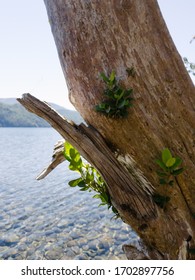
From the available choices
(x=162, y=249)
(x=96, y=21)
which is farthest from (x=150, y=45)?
(x=162, y=249)

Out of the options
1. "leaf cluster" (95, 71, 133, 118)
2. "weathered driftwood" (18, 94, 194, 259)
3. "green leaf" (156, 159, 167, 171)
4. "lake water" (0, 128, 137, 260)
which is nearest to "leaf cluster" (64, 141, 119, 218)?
"weathered driftwood" (18, 94, 194, 259)

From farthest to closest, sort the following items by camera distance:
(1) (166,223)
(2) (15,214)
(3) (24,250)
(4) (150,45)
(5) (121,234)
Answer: (2) (15,214), (5) (121,234), (3) (24,250), (4) (150,45), (1) (166,223)

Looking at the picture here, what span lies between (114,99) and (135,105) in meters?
0.23

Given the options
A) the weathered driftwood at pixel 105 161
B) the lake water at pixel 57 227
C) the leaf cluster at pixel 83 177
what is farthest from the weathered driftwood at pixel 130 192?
the lake water at pixel 57 227

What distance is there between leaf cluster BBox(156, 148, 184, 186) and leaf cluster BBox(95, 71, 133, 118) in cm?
57

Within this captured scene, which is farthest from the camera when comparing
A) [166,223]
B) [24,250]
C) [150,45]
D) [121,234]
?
[121,234]

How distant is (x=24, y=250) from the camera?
8891 millimetres

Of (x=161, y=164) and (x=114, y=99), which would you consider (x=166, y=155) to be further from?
(x=114, y=99)

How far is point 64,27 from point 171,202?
7.12 feet

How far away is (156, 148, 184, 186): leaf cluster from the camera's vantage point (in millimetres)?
2418

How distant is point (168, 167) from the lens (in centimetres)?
244

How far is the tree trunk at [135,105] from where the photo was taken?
2588 mm

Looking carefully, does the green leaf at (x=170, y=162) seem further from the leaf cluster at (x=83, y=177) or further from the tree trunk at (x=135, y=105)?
the leaf cluster at (x=83, y=177)
